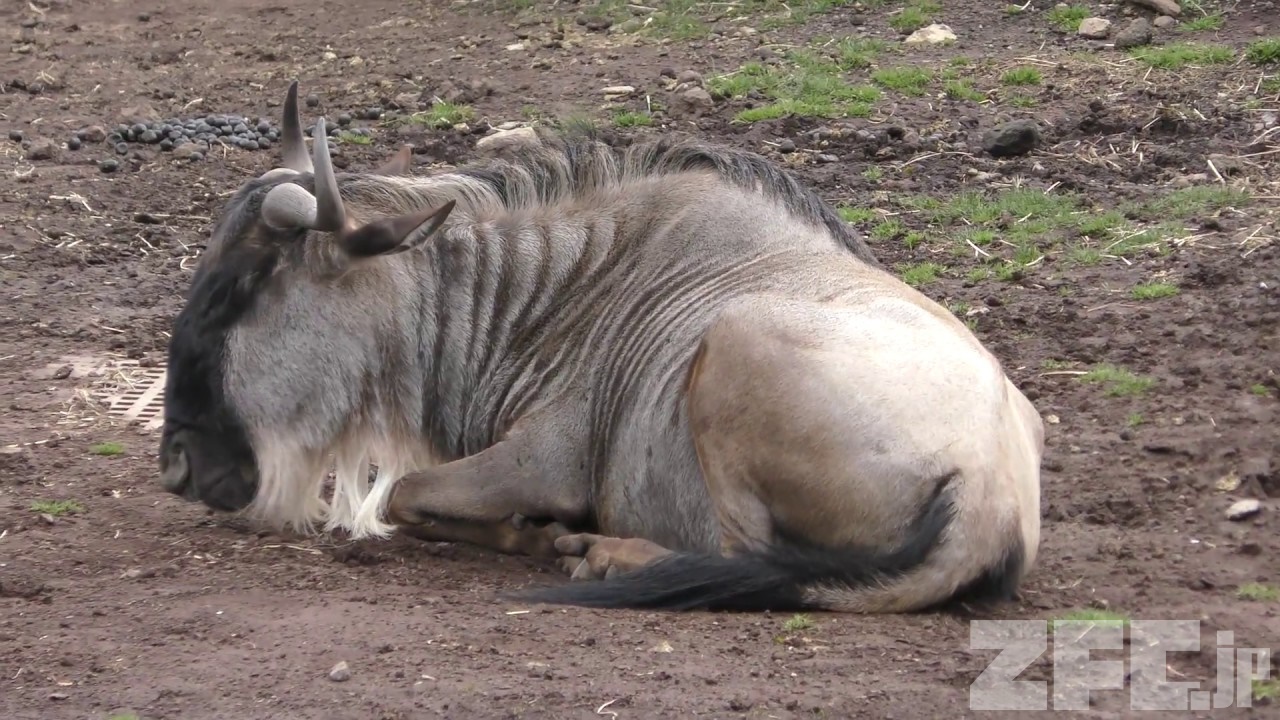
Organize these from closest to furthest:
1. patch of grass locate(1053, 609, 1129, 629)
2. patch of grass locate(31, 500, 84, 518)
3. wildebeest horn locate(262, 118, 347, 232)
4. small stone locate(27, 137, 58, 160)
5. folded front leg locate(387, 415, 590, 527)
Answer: patch of grass locate(1053, 609, 1129, 629)
wildebeest horn locate(262, 118, 347, 232)
folded front leg locate(387, 415, 590, 527)
patch of grass locate(31, 500, 84, 518)
small stone locate(27, 137, 58, 160)

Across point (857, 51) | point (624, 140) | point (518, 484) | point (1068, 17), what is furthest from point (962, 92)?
point (518, 484)

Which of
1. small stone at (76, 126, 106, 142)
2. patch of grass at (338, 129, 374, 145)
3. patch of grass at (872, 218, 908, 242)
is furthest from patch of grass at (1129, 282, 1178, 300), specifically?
small stone at (76, 126, 106, 142)

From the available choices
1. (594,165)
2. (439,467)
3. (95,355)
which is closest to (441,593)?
(439,467)

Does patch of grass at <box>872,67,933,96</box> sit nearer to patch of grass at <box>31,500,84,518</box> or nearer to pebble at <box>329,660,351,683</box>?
patch of grass at <box>31,500,84,518</box>

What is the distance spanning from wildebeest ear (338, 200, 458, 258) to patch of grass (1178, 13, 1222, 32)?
23.6ft

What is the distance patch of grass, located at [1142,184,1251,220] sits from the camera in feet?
25.7

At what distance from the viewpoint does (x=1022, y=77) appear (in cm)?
1012

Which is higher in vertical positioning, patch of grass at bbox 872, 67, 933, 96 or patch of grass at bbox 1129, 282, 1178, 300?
patch of grass at bbox 872, 67, 933, 96

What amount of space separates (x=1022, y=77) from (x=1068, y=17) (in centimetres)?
138

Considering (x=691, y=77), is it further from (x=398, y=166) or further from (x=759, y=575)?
(x=759, y=575)

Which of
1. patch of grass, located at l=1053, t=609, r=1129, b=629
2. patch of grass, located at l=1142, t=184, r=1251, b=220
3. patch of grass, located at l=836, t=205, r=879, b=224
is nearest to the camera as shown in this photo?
patch of grass, located at l=1053, t=609, r=1129, b=629

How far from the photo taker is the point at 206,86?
11742mm

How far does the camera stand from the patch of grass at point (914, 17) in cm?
1148

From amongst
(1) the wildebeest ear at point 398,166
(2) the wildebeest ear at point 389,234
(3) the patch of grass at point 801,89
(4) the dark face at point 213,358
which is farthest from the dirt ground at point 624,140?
(1) the wildebeest ear at point 398,166
